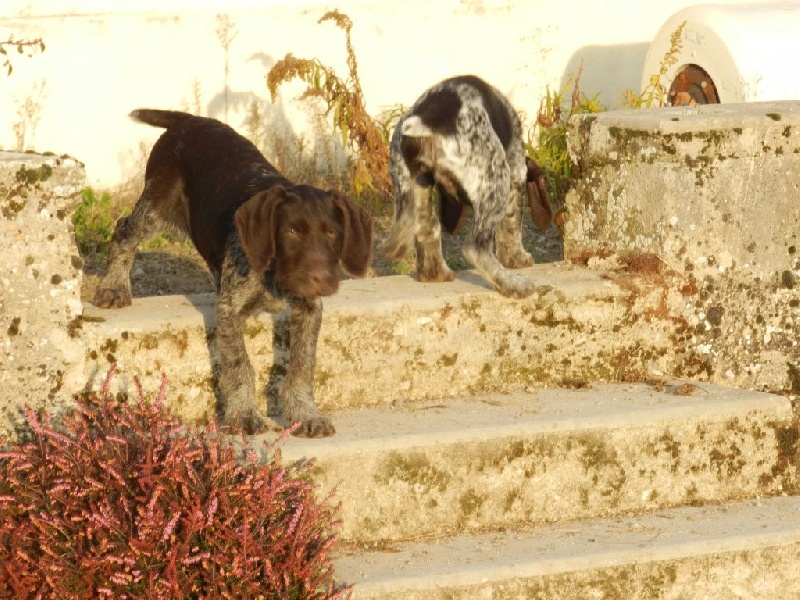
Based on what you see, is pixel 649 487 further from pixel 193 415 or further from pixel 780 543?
pixel 193 415

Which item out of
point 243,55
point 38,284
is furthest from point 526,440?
point 243,55

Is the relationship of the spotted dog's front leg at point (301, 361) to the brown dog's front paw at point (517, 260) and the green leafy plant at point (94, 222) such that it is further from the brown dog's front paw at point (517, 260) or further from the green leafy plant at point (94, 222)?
the green leafy plant at point (94, 222)

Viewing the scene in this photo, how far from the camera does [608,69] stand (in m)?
10.2

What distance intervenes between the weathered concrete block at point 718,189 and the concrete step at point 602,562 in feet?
4.49

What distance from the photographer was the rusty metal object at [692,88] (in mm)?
9023

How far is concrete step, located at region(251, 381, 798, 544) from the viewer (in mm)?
5730

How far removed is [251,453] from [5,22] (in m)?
4.53

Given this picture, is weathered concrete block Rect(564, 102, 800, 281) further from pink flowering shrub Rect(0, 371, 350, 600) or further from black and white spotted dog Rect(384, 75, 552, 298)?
pink flowering shrub Rect(0, 371, 350, 600)

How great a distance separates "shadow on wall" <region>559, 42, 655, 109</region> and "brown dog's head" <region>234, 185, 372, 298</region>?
443 centimetres

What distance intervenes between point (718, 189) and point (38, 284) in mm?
3100

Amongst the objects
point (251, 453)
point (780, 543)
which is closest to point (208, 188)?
point (251, 453)

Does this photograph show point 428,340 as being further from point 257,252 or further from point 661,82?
point 661,82

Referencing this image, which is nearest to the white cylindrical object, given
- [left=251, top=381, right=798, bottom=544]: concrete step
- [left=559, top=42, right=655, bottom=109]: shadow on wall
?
[left=559, top=42, right=655, bottom=109]: shadow on wall

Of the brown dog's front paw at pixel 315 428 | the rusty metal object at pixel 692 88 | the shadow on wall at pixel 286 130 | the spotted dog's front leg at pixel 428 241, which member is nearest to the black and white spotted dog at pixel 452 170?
the spotted dog's front leg at pixel 428 241
